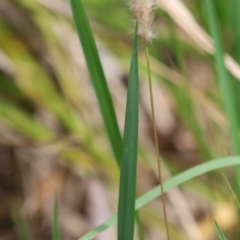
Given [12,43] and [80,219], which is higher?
[12,43]

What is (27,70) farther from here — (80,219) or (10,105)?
(80,219)

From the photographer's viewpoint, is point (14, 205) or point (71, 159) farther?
point (14, 205)

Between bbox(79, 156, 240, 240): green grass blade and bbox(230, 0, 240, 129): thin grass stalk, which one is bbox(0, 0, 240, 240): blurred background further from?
bbox(79, 156, 240, 240): green grass blade

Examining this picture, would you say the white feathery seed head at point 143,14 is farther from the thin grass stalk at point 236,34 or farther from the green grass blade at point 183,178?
the thin grass stalk at point 236,34

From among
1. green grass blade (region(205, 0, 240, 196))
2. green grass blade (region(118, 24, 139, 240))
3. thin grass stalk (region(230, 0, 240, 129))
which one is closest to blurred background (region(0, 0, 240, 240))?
thin grass stalk (region(230, 0, 240, 129))

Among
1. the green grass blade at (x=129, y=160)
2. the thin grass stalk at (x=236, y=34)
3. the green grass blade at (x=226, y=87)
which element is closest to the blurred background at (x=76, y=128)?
the thin grass stalk at (x=236, y=34)

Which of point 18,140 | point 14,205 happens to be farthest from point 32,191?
point 18,140

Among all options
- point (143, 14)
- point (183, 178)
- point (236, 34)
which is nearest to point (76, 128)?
point (236, 34)
